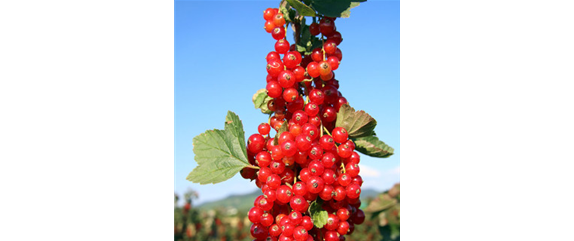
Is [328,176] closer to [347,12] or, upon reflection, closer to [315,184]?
[315,184]

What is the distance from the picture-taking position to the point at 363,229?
190 inches

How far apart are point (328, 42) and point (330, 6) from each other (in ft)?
0.27

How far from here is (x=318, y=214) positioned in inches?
32.5

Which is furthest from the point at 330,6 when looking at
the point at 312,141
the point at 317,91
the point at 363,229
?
the point at 363,229

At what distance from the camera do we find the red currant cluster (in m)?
0.80

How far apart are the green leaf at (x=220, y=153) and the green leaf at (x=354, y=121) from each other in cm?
22

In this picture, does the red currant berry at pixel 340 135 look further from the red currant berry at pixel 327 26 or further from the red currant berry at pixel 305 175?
the red currant berry at pixel 327 26

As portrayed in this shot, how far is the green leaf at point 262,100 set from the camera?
3.04ft

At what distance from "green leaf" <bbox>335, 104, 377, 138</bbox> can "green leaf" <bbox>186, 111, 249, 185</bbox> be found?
0.73 ft

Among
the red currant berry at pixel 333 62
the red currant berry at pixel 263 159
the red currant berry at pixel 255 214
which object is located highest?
the red currant berry at pixel 333 62

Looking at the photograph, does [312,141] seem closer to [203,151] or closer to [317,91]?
[317,91]


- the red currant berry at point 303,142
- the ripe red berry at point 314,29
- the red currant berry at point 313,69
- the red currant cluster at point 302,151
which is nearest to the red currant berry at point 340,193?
the red currant cluster at point 302,151

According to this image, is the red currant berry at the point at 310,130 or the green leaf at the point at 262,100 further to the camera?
the green leaf at the point at 262,100
